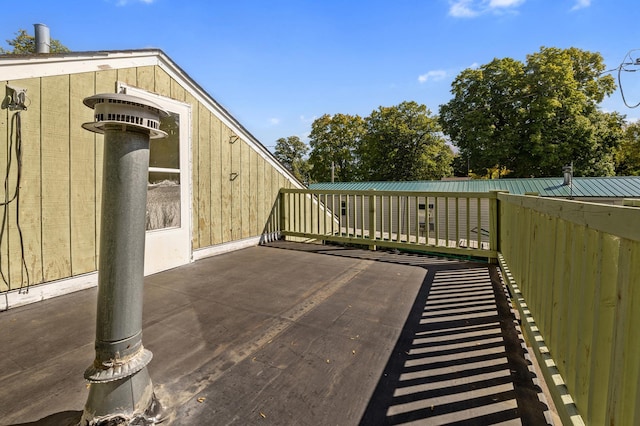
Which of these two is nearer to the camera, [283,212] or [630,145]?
[283,212]

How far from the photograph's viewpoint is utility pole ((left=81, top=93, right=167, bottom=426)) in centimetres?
109

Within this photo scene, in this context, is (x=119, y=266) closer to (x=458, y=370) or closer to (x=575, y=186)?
(x=458, y=370)

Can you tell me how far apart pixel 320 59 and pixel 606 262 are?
10.2 meters

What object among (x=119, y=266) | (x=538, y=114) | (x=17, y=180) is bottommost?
(x=119, y=266)

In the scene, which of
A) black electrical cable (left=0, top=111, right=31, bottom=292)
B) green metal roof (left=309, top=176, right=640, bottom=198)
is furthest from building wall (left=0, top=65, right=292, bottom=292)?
green metal roof (left=309, top=176, right=640, bottom=198)

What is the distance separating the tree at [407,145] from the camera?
23125 mm

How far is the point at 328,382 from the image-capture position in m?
1.44

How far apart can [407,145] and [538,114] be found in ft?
28.4

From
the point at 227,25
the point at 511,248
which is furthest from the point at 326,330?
the point at 227,25

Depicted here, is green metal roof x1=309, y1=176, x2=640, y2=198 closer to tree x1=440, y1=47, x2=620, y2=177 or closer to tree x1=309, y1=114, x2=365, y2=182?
tree x1=440, y1=47, x2=620, y2=177

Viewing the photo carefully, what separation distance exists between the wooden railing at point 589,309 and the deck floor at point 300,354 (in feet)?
0.88

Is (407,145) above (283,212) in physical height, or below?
above

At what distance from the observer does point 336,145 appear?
2678cm

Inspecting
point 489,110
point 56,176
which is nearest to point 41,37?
point 56,176
